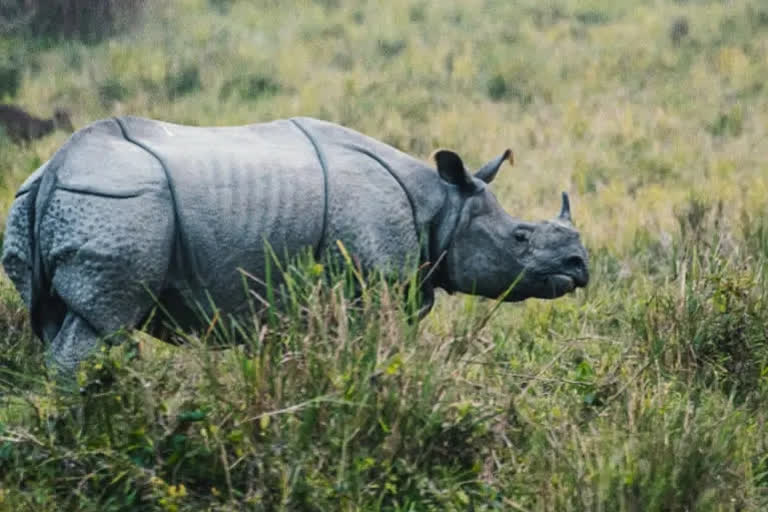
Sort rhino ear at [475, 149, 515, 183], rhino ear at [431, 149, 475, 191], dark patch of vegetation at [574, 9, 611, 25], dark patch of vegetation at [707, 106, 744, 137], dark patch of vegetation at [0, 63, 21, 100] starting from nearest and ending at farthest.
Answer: rhino ear at [431, 149, 475, 191] → rhino ear at [475, 149, 515, 183] → dark patch of vegetation at [707, 106, 744, 137] → dark patch of vegetation at [0, 63, 21, 100] → dark patch of vegetation at [574, 9, 611, 25]

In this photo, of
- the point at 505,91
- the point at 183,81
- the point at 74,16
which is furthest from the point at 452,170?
the point at 74,16

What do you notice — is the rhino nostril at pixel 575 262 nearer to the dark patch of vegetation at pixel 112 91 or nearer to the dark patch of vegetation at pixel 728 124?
the dark patch of vegetation at pixel 728 124

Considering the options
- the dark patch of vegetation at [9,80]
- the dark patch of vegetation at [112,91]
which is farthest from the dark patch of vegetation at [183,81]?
the dark patch of vegetation at [9,80]

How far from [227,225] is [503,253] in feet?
3.94

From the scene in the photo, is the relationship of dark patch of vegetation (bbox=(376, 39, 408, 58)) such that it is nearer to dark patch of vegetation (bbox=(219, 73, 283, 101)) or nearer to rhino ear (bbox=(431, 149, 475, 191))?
dark patch of vegetation (bbox=(219, 73, 283, 101))

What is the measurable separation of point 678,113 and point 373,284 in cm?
703

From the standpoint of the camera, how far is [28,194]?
4902 mm

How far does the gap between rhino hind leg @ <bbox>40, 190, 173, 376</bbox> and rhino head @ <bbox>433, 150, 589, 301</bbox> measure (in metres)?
1.27

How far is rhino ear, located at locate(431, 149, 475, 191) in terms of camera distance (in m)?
5.34

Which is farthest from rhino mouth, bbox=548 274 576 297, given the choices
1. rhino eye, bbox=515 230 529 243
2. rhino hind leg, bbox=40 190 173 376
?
rhino hind leg, bbox=40 190 173 376

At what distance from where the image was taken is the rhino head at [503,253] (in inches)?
216

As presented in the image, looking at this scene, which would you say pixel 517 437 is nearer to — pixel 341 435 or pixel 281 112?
pixel 341 435

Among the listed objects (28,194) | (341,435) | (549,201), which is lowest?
(549,201)

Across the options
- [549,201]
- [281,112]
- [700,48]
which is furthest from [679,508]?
[700,48]
